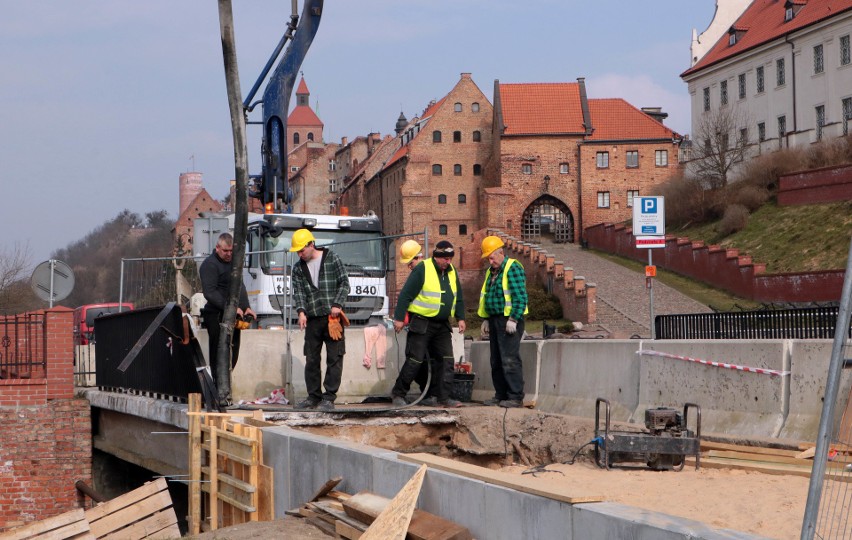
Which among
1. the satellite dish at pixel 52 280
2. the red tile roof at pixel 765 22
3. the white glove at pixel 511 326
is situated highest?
the red tile roof at pixel 765 22

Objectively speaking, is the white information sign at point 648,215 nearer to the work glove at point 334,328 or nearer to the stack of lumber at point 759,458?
the work glove at point 334,328

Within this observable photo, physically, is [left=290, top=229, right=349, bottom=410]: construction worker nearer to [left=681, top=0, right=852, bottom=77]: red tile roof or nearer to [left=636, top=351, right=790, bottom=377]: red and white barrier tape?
[left=636, top=351, right=790, bottom=377]: red and white barrier tape

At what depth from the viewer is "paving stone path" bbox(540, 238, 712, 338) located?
49431mm

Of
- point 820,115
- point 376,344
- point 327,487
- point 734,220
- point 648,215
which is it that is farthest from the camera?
point 820,115

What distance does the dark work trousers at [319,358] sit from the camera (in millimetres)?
12672

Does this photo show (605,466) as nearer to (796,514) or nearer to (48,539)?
(796,514)

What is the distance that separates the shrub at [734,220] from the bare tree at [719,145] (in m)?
4.98

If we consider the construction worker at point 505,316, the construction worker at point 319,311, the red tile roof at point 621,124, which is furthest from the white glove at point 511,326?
the red tile roof at point 621,124

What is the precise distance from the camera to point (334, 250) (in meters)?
20.2

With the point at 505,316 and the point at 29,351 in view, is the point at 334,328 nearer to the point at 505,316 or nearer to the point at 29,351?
the point at 505,316

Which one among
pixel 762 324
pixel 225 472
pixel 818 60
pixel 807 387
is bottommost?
pixel 225 472

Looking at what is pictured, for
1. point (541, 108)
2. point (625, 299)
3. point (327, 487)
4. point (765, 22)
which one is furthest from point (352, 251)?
point (541, 108)

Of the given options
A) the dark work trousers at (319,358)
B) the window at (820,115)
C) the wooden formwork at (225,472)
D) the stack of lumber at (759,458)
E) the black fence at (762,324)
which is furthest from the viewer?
the window at (820,115)

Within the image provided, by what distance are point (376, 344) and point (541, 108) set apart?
80.9m
